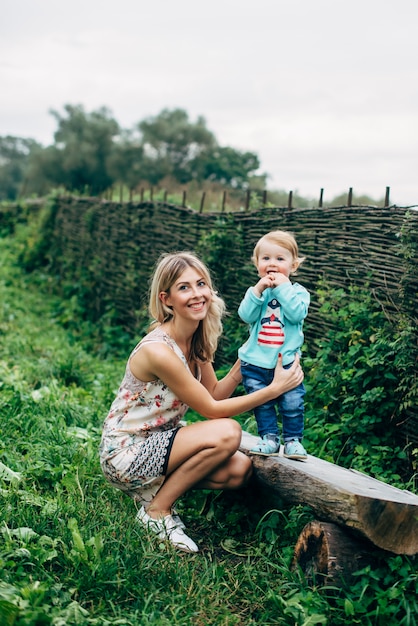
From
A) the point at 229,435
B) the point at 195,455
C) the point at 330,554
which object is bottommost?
the point at 330,554

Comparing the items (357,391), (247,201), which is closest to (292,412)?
(357,391)

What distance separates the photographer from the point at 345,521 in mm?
3113

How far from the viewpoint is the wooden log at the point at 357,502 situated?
10.1ft

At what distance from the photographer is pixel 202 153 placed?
38.7 m

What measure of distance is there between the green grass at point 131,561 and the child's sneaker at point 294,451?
0.33 m

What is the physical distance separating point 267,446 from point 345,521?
0.76 metres

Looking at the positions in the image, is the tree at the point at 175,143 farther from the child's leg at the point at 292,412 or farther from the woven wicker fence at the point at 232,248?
the child's leg at the point at 292,412

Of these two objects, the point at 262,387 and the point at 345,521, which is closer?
the point at 345,521

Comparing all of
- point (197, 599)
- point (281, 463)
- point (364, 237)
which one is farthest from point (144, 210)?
point (197, 599)

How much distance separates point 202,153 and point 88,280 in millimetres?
28746

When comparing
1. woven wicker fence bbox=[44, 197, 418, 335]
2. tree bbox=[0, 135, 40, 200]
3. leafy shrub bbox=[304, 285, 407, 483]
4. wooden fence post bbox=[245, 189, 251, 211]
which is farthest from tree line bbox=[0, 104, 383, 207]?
leafy shrub bbox=[304, 285, 407, 483]

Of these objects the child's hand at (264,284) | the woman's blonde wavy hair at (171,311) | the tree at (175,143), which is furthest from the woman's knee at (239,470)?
the tree at (175,143)

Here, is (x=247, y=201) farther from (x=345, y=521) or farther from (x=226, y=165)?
(x=226, y=165)

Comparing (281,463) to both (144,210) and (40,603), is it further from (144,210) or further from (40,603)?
(144,210)
